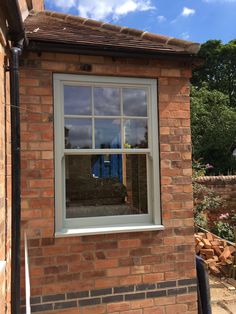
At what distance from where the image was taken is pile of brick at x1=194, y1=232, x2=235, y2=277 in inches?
251

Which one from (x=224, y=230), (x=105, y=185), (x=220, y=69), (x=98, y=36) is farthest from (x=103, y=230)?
(x=220, y=69)

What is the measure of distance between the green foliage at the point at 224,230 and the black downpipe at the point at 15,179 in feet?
19.1

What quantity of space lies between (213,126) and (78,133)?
50.8 ft

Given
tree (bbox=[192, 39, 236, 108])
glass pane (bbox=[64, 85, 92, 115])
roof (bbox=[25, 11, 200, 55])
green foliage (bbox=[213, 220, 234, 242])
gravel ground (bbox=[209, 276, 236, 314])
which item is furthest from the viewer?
tree (bbox=[192, 39, 236, 108])

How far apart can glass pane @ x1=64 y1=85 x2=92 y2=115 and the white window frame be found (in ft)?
0.27

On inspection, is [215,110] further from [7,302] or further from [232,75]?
[7,302]

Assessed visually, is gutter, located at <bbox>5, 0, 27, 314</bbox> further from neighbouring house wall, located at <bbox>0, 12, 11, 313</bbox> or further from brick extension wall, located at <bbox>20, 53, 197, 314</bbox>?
brick extension wall, located at <bbox>20, 53, 197, 314</bbox>

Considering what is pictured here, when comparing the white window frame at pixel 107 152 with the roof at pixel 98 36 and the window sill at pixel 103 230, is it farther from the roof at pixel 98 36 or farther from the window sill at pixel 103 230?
the roof at pixel 98 36

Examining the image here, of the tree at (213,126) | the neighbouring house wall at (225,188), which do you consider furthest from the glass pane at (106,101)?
the tree at (213,126)

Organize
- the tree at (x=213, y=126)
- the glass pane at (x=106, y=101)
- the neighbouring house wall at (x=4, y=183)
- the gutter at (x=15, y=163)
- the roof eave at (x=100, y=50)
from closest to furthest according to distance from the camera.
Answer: the neighbouring house wall at (x=4, y=183)
the gutter at (x=15, y=163)
the roof eave at (x=100, y=50)
the glass pane at (x=106, y=101)
the tree at (x=213, y=126)

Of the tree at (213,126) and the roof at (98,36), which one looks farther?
the tree at (213,126)

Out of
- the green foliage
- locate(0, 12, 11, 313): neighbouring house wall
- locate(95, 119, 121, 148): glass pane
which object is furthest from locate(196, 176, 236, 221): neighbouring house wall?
locate(0, 12, 11, 313): neighbouring house wall

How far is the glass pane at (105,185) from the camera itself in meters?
3.89

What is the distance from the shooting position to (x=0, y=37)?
2.74 m
